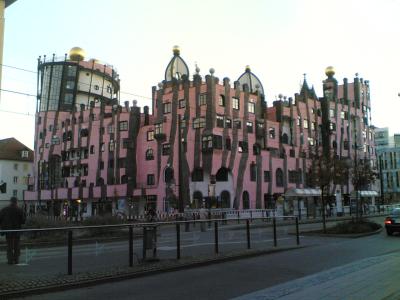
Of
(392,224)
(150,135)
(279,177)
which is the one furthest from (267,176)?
(392,224)

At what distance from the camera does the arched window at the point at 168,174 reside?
59.7 m

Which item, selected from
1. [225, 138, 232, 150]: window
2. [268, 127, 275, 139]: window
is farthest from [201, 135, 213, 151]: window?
[268, 127, 275, 139]: window

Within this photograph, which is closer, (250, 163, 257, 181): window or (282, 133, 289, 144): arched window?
(250, 163, 257, 181): window

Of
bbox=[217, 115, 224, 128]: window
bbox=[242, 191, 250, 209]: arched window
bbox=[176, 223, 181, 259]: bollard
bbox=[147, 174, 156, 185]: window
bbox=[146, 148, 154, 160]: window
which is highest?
bbox=[217, 115, 224, 128]: window

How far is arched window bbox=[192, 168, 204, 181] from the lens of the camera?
58.0 metres

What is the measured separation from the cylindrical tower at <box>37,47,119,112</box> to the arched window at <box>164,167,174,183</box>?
2577 centimetres

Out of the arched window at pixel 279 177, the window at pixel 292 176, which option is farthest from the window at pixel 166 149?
the window at pixel 292 176

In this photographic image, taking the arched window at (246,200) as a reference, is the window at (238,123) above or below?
above

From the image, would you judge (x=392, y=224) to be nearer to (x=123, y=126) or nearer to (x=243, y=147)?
(x=243, y=147)

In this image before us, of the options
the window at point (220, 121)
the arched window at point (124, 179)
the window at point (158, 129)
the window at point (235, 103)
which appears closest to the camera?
the window at point (220, 121)

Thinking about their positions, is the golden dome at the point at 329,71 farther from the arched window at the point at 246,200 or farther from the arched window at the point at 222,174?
the arched window at the point at 222,174

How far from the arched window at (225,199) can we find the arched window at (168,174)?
6.67 metres

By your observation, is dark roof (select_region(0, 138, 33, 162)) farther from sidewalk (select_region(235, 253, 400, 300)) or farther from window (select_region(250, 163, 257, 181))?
sidewalk (select_region(235, 253, 400, 300))

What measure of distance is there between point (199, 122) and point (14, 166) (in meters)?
51.1
